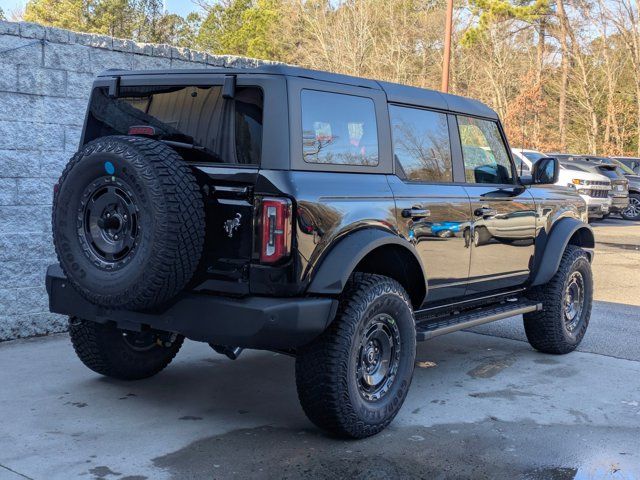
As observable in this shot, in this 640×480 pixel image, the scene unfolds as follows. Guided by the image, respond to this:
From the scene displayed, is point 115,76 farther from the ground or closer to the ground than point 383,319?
farther from the ground

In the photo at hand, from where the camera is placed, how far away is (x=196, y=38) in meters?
52.1

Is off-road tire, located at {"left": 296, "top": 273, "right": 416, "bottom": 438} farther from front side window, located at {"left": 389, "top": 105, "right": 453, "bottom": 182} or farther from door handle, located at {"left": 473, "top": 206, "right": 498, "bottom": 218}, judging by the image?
door handle, located at {"left": 473, "top": 206, "right": 498, "bottom": 218}

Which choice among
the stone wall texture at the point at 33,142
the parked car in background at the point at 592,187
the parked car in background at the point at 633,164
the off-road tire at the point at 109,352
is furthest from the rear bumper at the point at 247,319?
the parked car in background at the point at 633,164

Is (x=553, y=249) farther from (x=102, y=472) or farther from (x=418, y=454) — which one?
(x=102, y=472)

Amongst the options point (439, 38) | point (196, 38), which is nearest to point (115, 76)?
point (439, 38)

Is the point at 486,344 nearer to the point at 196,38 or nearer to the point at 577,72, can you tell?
the point at 577,72

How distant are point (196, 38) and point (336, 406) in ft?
165

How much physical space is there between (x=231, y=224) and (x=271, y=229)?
225mm

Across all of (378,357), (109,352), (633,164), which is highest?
(633,164)

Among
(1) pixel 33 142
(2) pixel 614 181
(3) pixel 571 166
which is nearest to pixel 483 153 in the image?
(1) pixel 33 142

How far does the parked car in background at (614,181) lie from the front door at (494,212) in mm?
15150

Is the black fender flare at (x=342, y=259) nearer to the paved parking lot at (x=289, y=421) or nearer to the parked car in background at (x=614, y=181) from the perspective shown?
the paved parking lot at (x=289, y=421)

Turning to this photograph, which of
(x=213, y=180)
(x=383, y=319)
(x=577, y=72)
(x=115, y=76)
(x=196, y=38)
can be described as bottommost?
(x=383, y=319)

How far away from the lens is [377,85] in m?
5.08
